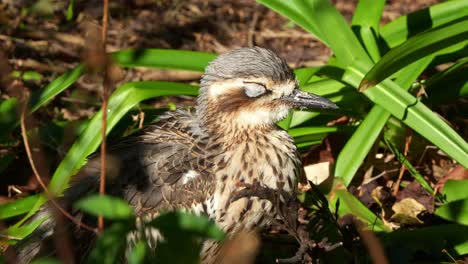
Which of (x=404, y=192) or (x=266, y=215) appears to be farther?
(x=404, y=192)

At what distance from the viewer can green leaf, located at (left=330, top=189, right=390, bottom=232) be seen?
4379 mm

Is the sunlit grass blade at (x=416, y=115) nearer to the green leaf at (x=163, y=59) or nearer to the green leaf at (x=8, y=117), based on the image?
the green leaf at (x=163, y=59)

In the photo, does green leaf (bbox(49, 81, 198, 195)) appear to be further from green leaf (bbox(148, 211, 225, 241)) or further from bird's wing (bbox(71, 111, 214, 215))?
green leaf (bbox(148, 211, 225, 241))

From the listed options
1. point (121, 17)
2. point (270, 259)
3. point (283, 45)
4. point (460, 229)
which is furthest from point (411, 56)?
point (121, 17)

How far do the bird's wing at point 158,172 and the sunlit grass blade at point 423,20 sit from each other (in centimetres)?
141

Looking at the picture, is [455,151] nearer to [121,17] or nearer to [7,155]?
[7,155]

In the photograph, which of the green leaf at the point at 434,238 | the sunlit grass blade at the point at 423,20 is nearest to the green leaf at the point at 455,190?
the green leaf at the point at 434,238

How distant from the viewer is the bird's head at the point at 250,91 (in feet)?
12.7

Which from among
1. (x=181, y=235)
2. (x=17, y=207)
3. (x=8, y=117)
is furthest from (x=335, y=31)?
(x=181, y=235)

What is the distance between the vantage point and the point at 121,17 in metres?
6.84

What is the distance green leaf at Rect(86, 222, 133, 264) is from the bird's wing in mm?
1416

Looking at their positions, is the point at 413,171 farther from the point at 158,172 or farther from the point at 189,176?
the point at 158,172

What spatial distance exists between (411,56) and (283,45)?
264cm

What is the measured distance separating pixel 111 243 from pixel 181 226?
24 centimetres
